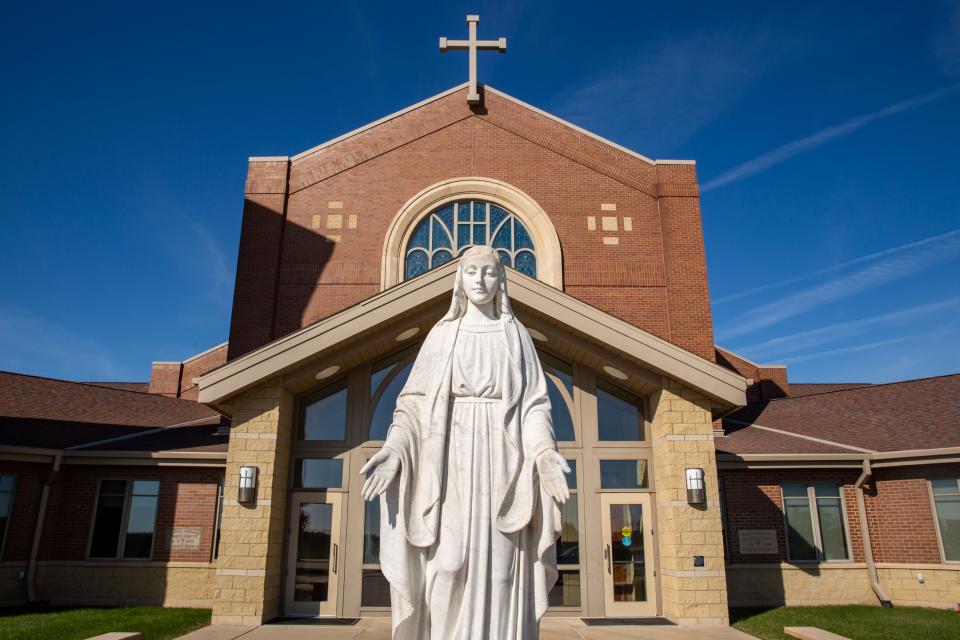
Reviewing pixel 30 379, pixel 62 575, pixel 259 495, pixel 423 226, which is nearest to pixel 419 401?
pixel 259 495

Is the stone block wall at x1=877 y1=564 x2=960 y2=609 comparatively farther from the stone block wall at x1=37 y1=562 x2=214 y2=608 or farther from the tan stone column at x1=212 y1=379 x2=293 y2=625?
the stone block wall at x1=37 y1=562 x2=214 y2=608

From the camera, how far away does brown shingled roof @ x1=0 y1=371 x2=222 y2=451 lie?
13.4m

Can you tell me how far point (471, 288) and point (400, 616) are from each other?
204cm

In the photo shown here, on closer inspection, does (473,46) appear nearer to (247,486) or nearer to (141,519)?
(247,486)

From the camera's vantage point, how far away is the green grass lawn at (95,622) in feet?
29.9

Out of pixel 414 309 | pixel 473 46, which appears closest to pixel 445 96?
pixel 473 46

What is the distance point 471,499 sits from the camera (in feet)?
13.3

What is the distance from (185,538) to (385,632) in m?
5.06

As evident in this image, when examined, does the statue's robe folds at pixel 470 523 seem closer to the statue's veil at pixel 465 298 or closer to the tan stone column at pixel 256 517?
the statue's veil at pixel 465 298

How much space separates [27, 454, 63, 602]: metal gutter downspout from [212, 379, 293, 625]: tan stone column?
13.8 feet

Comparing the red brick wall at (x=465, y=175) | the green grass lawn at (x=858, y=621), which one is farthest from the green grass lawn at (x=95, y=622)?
the green grass lawn at (x=858, y=621)

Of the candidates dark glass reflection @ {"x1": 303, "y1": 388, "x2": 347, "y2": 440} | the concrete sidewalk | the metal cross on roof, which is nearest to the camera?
the concrete sidewalk

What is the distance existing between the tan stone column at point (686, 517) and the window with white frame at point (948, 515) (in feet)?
15.7

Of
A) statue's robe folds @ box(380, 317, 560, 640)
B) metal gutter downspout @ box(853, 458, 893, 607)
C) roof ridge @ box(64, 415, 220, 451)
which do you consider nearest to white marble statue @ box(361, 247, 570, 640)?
statue's robe folds @ box(380, 317, 560, 640)
